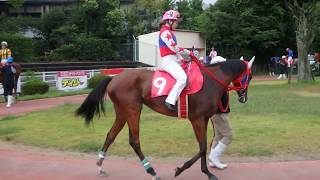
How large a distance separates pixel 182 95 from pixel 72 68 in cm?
2714

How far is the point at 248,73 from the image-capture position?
8.86 m

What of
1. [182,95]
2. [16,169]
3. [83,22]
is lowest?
[16,169]

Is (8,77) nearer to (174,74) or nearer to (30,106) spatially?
(30,106)

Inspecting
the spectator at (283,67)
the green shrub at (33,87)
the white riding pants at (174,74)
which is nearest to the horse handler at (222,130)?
the white riding pants at (174,74)

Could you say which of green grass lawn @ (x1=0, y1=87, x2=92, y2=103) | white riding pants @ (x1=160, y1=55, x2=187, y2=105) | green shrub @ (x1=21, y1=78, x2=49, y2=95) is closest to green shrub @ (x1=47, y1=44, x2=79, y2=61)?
green grass lawn @ (x1=0, y1=87, x2=92, y2=103)

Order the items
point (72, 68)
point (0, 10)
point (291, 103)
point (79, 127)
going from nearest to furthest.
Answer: point (79, 127), point (291, 103), point (72, 68), point (0, 10)

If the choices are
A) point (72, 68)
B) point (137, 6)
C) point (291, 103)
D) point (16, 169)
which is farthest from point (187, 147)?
point (137, 6)

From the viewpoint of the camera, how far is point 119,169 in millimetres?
9039

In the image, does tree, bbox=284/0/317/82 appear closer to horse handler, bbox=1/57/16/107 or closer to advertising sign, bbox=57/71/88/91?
advertising sign, bbox=57/71/88/91

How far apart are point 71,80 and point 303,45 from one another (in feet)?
40.1

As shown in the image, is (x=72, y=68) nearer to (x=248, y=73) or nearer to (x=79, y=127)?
(x=79, y=127)

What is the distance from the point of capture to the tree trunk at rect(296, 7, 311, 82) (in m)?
27.7

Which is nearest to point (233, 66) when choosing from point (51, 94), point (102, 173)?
point (102, 173)

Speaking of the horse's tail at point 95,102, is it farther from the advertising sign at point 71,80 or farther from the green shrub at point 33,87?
the advertising sign at point 71,80
